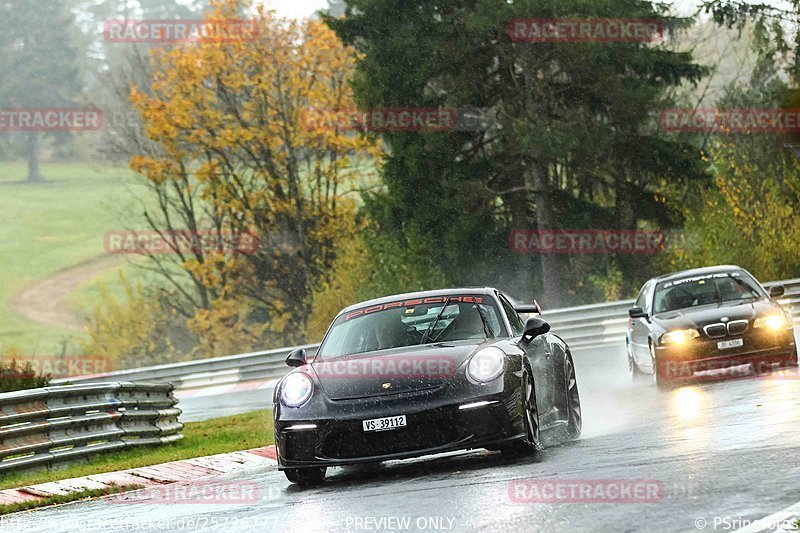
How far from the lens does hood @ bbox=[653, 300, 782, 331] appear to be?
59.7 feet

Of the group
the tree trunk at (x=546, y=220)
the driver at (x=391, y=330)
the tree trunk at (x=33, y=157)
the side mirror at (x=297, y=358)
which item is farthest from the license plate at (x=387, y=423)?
the tree trunk at (x=33, y=157)

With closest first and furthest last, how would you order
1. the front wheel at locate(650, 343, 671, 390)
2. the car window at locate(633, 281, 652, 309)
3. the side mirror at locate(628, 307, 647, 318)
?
the front wheel at locate(650, 343, 671, 390) → the side mirror at locate(628, 307, 647, 318) → the car window at locate(633, 281, 652, 309)

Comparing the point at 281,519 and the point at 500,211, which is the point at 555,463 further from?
the point at 500,211

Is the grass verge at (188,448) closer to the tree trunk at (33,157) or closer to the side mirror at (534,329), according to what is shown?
the side mirror at (534,329)

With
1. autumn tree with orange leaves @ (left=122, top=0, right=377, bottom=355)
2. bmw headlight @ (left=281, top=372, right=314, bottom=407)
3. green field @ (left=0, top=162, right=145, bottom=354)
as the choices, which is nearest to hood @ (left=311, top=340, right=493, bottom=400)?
bmw headlight @ (left=281, top=372, right=314, bottom=407)

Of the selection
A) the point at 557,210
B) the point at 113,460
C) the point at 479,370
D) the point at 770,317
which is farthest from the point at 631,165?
the point at 479,370

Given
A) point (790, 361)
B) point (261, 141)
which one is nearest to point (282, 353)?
point (790, 361)

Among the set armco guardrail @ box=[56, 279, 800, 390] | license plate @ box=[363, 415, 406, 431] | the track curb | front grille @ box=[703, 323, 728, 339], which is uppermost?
license plate @ box=[363, 415, 406, 431]

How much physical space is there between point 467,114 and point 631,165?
5251 millimetres

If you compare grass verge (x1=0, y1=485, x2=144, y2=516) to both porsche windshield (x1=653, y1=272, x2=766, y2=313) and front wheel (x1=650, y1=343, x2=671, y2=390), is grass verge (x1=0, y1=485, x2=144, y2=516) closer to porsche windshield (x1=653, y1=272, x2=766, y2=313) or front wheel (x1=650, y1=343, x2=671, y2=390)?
front wheel (x1=650, y1=343, x2=671, y2=390)

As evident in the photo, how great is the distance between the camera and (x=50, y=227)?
103 meters

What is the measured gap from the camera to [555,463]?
1041 cm

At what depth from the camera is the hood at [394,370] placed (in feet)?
35.0

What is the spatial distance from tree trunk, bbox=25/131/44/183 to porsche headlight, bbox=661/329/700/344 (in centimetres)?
10201
